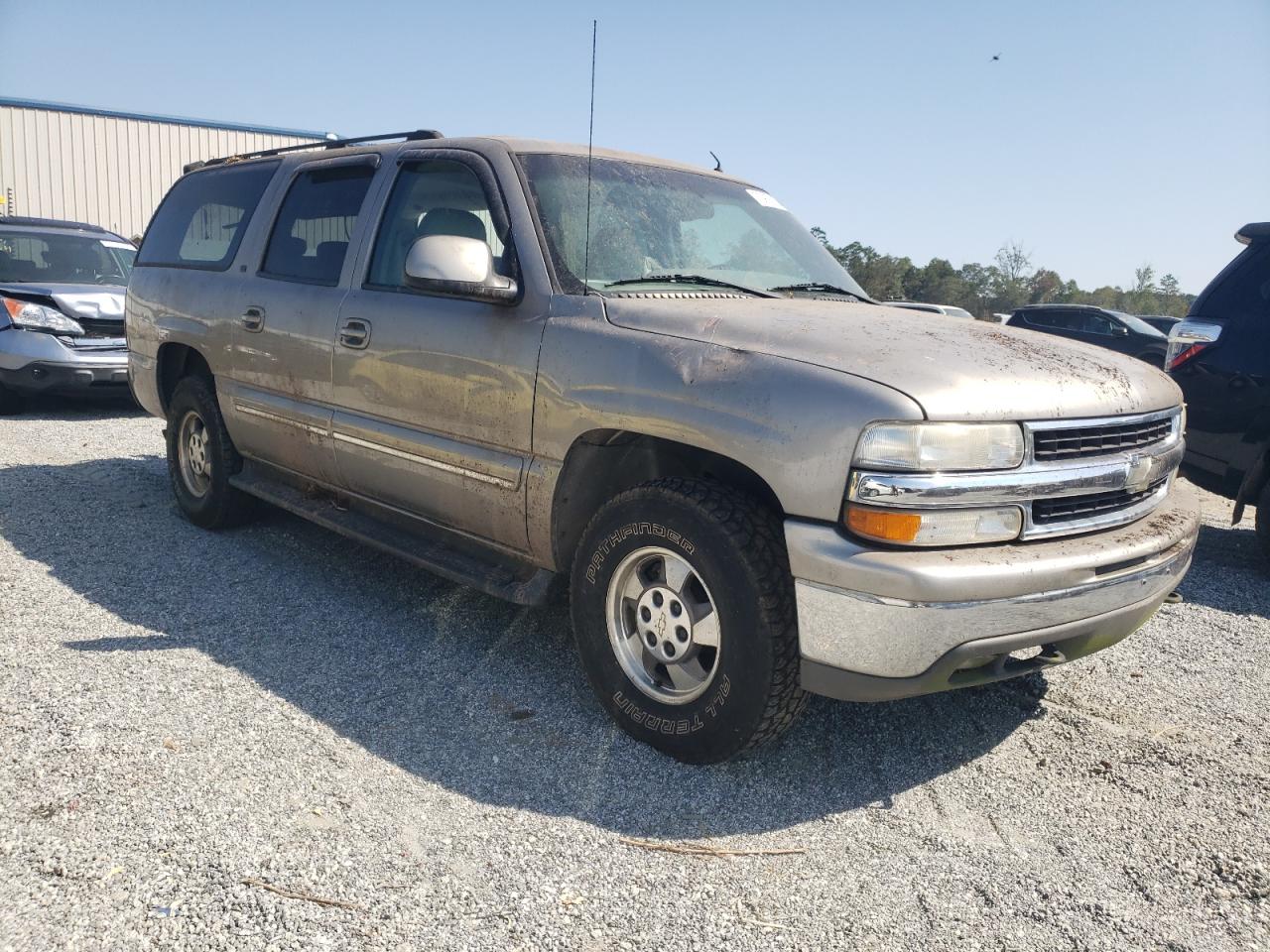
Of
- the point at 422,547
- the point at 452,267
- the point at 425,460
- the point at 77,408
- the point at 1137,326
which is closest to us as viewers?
the point at 452,267

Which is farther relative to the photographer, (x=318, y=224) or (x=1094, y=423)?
(x=318, y=224)

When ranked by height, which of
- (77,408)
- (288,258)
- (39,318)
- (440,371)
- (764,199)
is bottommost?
(77,408)

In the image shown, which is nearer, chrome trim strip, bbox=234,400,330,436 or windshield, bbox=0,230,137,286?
chrome trim strip, bbox=234,400,330,436

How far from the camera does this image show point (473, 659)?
3783 millimetres

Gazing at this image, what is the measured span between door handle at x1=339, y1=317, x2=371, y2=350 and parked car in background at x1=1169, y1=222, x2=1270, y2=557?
4577 millimetres

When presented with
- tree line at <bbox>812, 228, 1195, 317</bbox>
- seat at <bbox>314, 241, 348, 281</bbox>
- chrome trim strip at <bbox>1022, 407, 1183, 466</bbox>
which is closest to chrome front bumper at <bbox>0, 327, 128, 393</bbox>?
seat at <bbox>314, 241, 348, 281</bbox>

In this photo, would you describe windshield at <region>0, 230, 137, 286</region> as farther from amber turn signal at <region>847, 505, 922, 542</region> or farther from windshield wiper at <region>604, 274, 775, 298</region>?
amber turn signal at <region>847, 505, 922, 542</region>

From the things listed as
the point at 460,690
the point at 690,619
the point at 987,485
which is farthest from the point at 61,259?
the point at 987,485

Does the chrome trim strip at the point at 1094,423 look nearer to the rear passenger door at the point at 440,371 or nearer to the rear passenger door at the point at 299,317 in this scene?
the rear passenger door at the point at 440,371

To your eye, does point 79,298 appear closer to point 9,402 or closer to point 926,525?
point 9,402

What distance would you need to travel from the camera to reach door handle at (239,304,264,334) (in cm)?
462

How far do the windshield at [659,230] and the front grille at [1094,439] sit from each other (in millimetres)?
1323

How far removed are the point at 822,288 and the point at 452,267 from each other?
152 cm

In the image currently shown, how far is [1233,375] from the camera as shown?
218 inches
